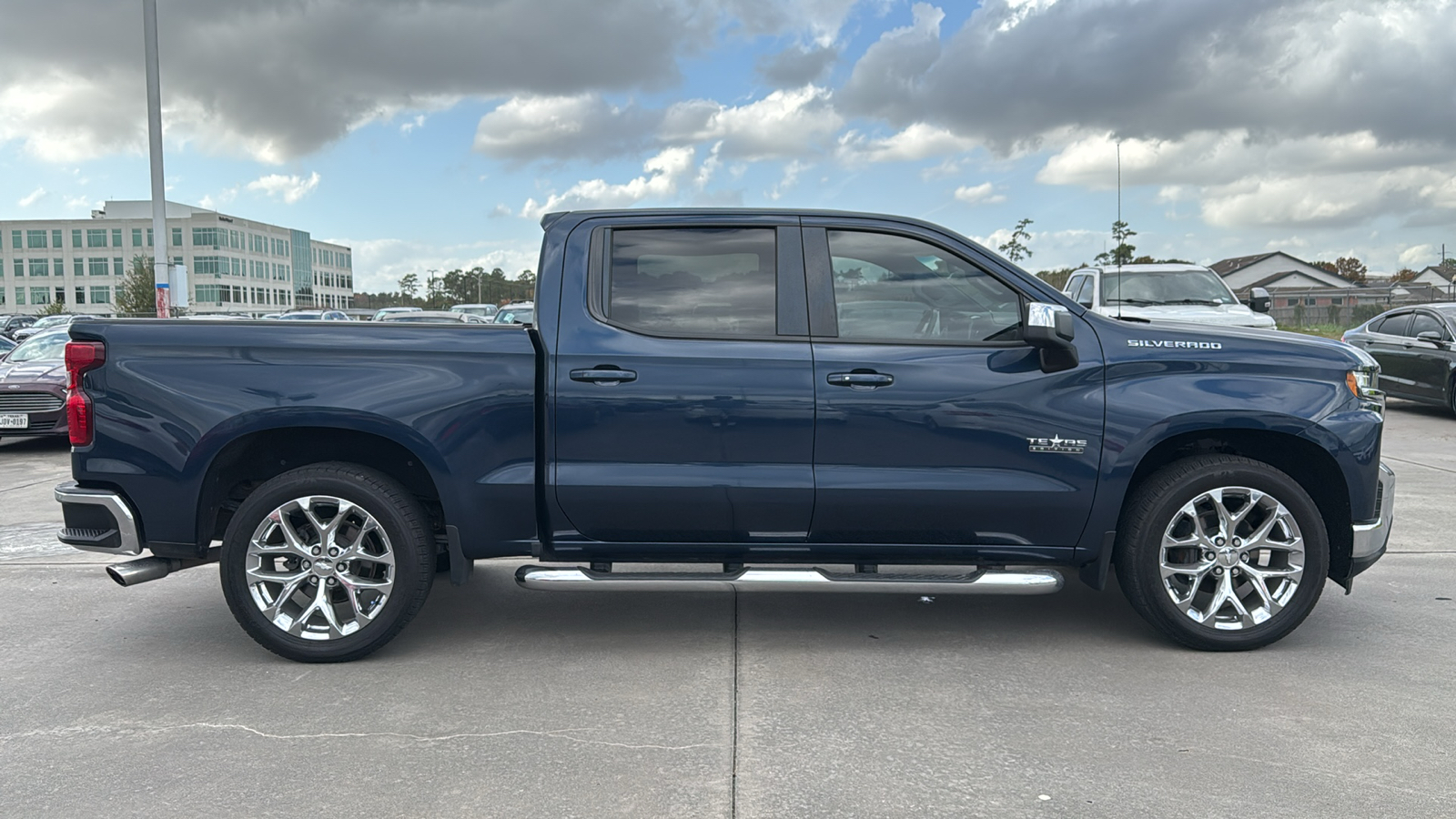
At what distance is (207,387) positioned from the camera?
4.46 meters

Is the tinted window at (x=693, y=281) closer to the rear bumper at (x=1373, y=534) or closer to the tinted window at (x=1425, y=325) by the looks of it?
the rear bumper at (x=1373, y=534)

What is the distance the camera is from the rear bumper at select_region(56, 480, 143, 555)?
4.48 metres

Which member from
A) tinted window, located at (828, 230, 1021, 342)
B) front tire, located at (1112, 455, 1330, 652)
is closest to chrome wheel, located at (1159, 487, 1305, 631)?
front tire, located at (1112, 455, 1330, 652)

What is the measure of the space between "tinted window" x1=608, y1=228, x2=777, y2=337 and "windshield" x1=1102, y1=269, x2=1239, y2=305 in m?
10.7

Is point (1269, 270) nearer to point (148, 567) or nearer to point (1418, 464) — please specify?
point (1418, 464)

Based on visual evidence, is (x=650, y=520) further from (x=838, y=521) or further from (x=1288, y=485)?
(x=1288, y=485)

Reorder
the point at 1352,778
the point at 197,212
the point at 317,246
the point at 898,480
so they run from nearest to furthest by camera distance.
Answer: the point at 1352,778, the point at 898,480, the point at 197,212, the point at 317,246

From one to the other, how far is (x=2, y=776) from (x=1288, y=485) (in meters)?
4.80

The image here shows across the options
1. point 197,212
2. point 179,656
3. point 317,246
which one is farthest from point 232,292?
point 179,656

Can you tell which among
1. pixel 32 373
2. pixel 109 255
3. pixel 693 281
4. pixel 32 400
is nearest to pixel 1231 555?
pixel 693 281

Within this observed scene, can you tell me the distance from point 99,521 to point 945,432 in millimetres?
3495

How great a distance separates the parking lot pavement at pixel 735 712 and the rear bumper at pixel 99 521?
1.74 ft

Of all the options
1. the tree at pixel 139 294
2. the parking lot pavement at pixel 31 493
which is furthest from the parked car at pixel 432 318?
the tree at pixel 139 294

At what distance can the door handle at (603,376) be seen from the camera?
14.5 feet
